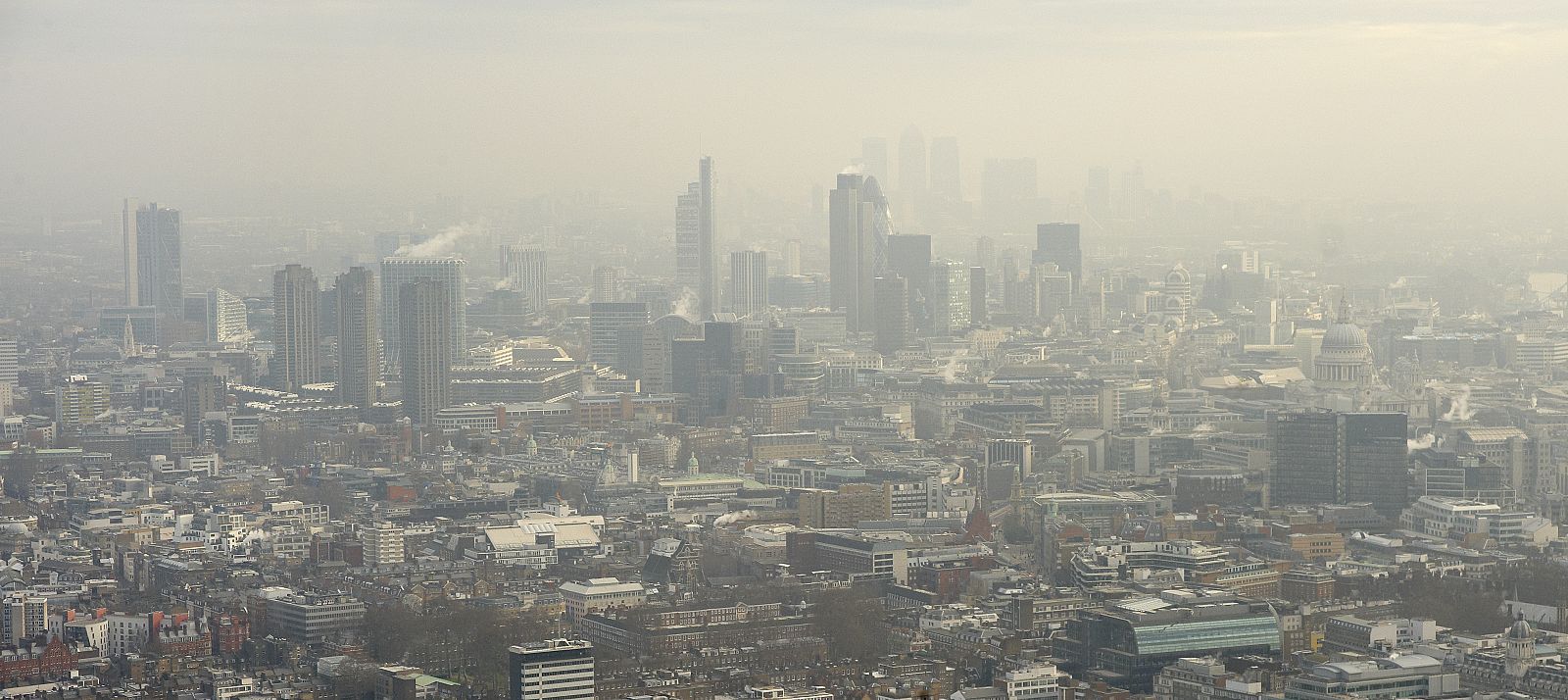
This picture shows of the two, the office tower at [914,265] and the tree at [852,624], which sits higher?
the office tower at [914,265]

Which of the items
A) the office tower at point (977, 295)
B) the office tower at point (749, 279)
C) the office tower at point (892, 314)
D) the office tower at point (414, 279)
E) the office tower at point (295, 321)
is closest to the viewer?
the office tower at point (414, 279)

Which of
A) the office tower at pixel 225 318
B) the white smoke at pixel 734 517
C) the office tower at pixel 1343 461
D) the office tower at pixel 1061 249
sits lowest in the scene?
the white smoke at pixel 734 517

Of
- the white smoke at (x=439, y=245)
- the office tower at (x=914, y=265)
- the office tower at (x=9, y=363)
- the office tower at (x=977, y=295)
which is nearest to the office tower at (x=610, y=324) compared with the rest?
the white smoke at (x=439, y=245)

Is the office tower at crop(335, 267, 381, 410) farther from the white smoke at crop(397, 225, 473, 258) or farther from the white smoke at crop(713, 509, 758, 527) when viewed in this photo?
the white smoke at crop(713, 509, 758, 527)

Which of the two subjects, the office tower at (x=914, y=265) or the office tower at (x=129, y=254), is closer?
the office tower at (x=129, y=254)

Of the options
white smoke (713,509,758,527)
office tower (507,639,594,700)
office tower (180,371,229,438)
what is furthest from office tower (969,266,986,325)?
office tower (507,639,594,700)

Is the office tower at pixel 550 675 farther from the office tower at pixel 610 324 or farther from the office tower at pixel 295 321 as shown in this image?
the office tower at pixel 610 324

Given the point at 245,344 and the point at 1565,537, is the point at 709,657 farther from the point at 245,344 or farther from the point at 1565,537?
the point at 245,344

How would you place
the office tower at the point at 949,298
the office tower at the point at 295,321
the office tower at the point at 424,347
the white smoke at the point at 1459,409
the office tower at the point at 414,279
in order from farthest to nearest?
the office tower at the point at 949,298 → the office tower at the point at 295,321 → the office tower at the point at 414,279 → the office tower at the point at 424,347 → the white smoke at the point at 1459,409
